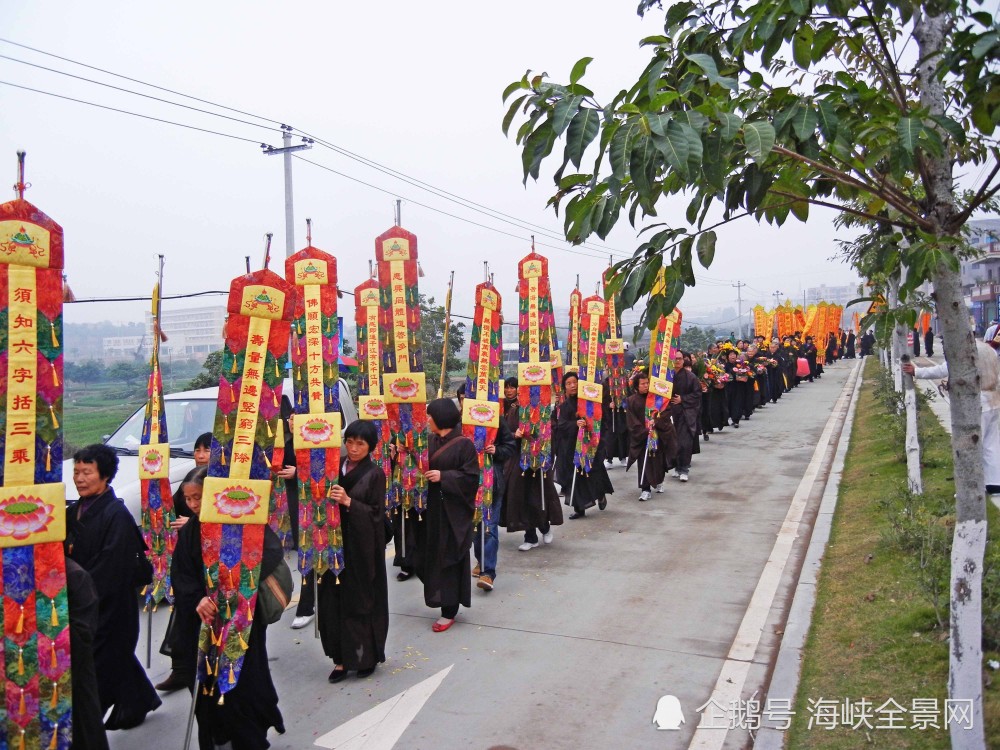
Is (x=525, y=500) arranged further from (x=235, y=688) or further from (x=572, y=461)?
(x=235, y=688)

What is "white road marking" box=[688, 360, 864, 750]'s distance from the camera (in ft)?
14.8

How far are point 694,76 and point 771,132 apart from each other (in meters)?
0.73

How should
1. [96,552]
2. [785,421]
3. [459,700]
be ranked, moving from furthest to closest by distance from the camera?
[785,421]
[459,700]
[96,552]

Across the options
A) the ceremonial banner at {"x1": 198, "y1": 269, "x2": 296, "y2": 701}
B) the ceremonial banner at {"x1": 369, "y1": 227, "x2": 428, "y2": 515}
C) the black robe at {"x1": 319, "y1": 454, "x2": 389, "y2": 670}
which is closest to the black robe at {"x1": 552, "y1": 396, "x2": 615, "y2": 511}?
the ceremonial banner at {"x1": 369, "y1": 227, "x2": 428, "y2": 515}

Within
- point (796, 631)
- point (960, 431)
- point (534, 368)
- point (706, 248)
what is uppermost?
point (706, 248)

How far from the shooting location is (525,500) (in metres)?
8.59

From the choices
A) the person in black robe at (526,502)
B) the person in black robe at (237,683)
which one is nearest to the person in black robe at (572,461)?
the person in black robe at (526,502)

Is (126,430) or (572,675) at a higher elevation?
(126,430)

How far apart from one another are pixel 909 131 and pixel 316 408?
153 inches

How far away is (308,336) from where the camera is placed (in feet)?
19.5

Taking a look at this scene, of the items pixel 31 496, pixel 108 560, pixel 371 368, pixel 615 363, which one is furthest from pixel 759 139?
pixel 615 363

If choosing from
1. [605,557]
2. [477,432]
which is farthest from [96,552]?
[605,557]

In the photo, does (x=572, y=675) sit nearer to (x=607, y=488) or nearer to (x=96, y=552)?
(x=96, y=552)

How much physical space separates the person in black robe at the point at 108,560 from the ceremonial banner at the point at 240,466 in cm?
69
